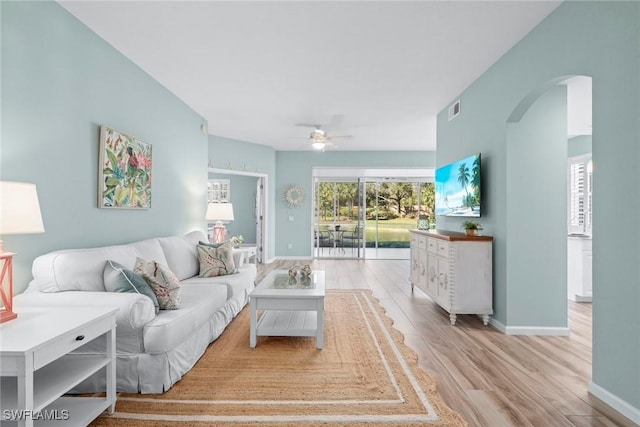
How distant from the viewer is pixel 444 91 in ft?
14.4

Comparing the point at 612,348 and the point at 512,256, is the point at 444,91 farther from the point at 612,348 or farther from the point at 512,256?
the point at 612,348

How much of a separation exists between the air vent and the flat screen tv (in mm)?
700

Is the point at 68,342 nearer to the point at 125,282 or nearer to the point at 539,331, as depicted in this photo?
the point at 125,282

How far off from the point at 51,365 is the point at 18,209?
87cm

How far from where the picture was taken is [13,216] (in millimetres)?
1722

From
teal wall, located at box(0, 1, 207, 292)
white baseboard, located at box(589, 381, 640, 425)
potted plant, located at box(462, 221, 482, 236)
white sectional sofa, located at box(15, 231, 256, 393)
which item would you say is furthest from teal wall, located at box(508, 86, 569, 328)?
teal wall, located at box(0, 1, 207, 292)

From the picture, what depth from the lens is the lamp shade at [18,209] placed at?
1692 millimetres

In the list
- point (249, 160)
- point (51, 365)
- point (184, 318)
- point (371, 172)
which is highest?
point (249, 160)

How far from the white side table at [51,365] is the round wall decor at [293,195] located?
643 centimetres

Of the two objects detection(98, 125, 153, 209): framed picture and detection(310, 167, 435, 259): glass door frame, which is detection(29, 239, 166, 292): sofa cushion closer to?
detection(98, 125, 153, 209): framed picture

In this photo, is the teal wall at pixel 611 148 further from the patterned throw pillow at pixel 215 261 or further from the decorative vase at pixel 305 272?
the patterned throw pillow at pixel 215 261

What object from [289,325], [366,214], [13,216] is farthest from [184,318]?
[366,214]

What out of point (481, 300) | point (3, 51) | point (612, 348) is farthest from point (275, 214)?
point (612, 348)

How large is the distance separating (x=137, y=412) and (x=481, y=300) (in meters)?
3.17
